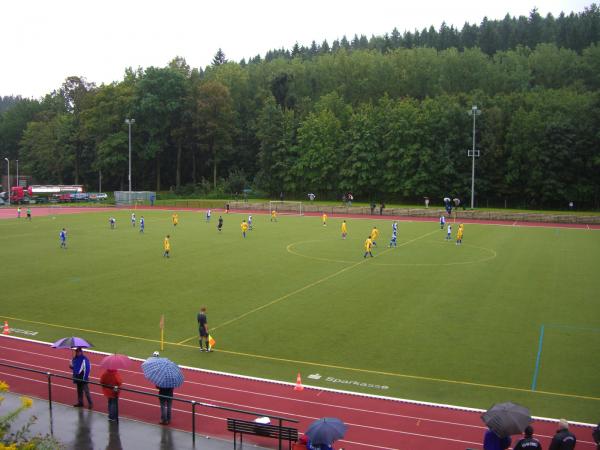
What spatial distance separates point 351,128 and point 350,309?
66702 millimetres

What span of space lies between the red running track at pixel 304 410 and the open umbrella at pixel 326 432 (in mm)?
2288

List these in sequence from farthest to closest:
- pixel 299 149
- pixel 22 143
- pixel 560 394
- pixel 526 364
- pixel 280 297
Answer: pixel 22 143
pixel 299 149
pixel 280 297
pixel 526 364
pixel 560 394

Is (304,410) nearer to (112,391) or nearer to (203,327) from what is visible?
(112,391)

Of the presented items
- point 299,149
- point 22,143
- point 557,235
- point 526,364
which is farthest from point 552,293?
point 22,143

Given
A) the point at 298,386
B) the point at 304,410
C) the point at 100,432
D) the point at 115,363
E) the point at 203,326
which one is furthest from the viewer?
the point at 203,326

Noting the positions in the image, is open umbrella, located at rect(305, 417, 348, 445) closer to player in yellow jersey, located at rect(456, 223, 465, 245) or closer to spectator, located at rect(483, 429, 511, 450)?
spectator, located at rect(483, 429, 511, 450)

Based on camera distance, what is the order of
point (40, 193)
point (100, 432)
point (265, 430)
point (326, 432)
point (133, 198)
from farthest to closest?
point (40, 193), point (133, 198), point (100, 432), point (265, 430), point (326, 432)

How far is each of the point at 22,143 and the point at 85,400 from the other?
121 m

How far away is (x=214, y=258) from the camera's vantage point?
35.1 metres

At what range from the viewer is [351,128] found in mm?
87000

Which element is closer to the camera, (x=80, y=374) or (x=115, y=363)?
(x=115, y=363)

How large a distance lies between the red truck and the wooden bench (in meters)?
89.8

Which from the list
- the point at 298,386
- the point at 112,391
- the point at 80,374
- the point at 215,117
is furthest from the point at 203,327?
the point at 215,117

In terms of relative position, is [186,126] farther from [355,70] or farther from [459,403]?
[459,403]
